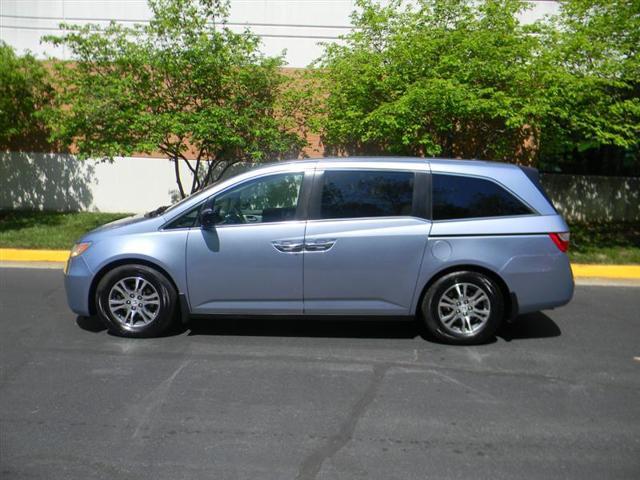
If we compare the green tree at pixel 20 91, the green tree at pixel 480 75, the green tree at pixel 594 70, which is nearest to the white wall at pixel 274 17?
the green tree at pixel 20 91

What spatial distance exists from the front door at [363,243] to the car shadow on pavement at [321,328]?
1.52ft

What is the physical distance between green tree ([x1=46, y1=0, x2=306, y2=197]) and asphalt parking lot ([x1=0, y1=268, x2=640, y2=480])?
16.8 ft

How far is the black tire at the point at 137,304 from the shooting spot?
6.29m

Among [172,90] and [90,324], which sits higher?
[172,90]

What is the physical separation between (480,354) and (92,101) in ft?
27.6

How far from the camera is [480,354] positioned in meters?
6.09

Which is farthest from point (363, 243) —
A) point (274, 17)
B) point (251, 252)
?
point (274, 17)

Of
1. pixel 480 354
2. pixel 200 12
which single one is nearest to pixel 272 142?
pixel 200 12

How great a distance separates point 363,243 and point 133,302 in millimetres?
2308

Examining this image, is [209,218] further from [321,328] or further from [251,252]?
[321,328]

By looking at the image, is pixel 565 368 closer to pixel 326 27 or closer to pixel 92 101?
pixel 92 101

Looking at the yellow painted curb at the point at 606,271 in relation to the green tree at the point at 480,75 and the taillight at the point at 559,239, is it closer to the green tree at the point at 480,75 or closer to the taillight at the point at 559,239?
the green tree at the point at 480,75

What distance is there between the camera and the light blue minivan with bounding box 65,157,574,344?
6.15 meters

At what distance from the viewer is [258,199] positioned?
20.9 feet
